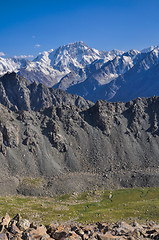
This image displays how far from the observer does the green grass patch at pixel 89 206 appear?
91.2 meters

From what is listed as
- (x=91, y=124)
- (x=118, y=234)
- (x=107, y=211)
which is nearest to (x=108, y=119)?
(x=91, y=124)

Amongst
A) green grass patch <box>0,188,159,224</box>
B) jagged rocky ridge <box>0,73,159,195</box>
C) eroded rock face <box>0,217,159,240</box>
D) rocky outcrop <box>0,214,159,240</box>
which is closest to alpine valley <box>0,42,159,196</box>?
jagged rocky ridge <box>0,73,159,195</box>

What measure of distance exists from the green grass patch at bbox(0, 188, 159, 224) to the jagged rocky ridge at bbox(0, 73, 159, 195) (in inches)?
346

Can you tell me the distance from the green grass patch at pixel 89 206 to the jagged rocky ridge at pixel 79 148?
8.78 metres

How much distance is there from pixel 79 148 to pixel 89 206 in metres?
60.1

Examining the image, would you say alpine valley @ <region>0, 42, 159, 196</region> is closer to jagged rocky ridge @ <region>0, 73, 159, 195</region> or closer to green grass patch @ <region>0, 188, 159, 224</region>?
jagged rocky ridge @ <region>0, 73, 159, 195</region>

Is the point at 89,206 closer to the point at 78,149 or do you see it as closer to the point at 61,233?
the point at 78,149

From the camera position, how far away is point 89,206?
4500 inches

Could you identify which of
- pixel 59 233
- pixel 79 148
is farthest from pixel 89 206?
pixel 59 233

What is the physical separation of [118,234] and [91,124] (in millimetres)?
145447

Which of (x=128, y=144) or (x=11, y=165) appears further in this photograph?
(x=128, y=144)

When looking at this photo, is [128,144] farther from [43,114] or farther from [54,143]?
[43,114]

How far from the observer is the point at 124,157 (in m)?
164

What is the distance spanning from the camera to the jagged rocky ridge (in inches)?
5586
